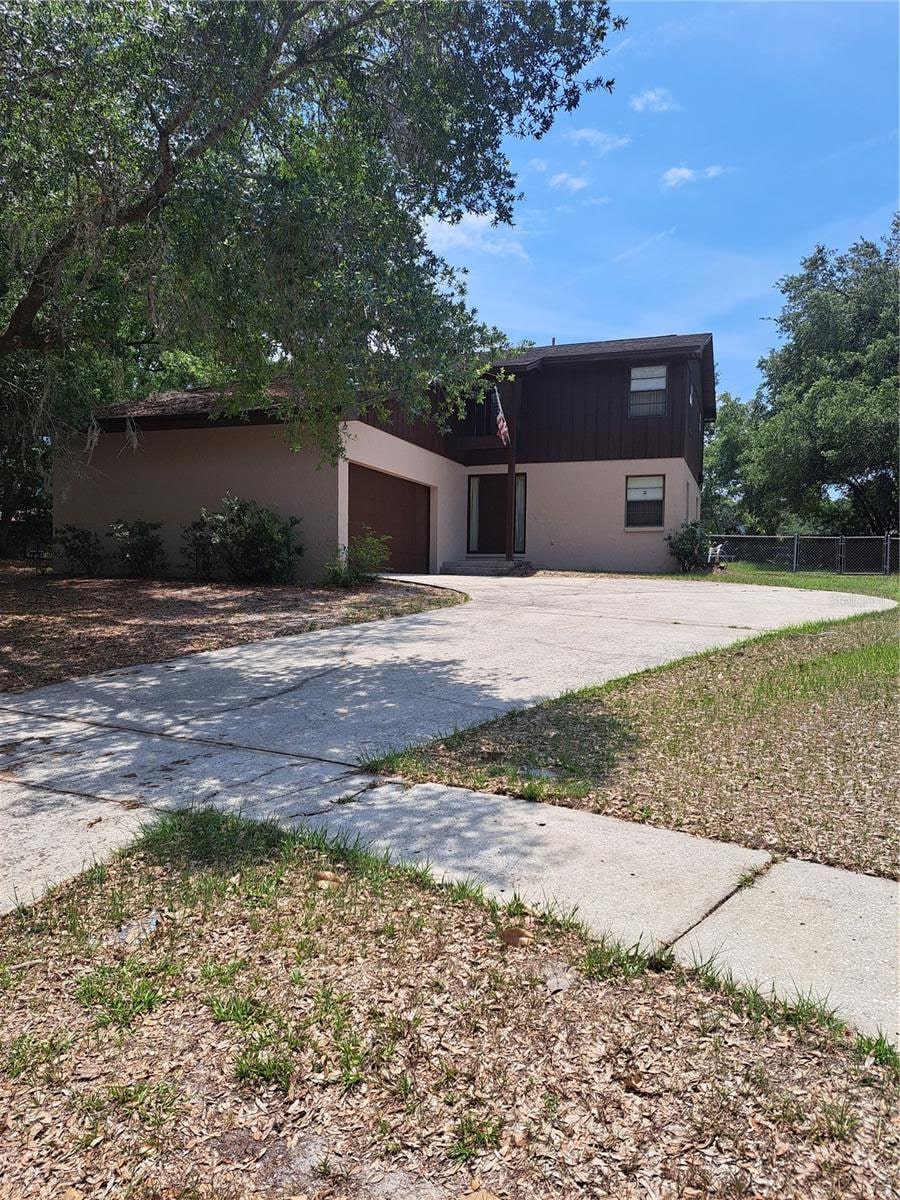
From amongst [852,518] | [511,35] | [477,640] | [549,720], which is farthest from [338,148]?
[852,518]

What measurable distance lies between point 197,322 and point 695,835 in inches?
283

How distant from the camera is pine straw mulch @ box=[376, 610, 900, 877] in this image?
3206 mm

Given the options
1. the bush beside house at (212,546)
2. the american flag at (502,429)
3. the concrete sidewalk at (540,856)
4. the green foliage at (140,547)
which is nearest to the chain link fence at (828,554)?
the american flag at (502,429)

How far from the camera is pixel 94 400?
13773mm

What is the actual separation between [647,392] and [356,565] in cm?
1021

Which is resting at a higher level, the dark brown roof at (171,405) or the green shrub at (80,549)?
the dark brown roof at (171,405)

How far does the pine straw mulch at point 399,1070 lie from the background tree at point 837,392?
2655 centimetres

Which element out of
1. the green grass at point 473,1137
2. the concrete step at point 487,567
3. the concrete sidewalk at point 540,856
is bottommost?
the green grass at point 473,1137

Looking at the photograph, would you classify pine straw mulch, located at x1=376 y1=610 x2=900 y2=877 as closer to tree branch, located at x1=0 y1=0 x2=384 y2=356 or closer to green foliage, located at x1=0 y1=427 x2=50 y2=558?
tree branch, located at x1=0 y1=0 x2=384 y2=356

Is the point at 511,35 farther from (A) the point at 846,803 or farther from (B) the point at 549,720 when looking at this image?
(A) the point at 846,803

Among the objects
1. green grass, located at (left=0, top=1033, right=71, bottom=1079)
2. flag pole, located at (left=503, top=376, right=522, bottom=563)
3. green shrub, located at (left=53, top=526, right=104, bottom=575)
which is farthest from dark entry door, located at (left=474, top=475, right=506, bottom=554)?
green grass, located at (left=0, top=1033, right=71, bottom=1079)

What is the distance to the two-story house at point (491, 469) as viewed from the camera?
46.5 feet

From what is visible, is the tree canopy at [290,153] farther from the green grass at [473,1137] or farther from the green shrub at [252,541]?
the green grass at [473,1137]

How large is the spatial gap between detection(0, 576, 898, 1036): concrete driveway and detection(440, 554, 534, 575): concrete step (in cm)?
931
